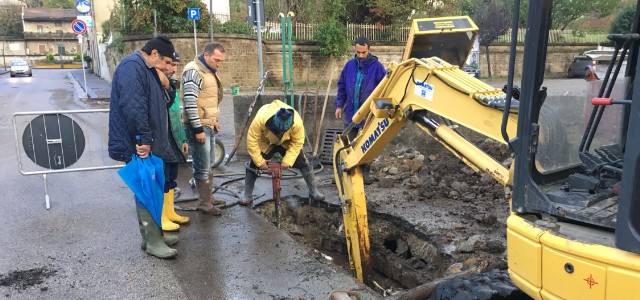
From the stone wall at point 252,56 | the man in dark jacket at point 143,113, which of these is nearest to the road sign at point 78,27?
the stone wall at point 252,56

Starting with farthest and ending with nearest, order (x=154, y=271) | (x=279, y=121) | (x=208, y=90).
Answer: (x=208, y=90)
(x=279, y=121)
(x=154, y=271)

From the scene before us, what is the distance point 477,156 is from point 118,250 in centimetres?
343

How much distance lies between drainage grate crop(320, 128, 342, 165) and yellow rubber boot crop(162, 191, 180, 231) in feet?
11.7

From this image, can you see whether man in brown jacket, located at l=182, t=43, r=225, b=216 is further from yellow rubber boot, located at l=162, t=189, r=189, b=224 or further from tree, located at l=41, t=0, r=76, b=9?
tree, located at l=41, t=0, r=76, b=9

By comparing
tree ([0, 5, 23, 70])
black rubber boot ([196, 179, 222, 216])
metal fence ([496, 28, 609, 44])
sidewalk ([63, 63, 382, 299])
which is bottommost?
sidewalk ([63, 63, 382, 299])

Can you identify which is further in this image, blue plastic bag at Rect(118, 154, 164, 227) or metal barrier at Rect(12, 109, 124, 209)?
metal barrier at Rect(12, 109, 124, 209)

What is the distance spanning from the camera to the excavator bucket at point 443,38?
15.9 ft

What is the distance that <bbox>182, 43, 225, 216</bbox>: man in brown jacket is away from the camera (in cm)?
542

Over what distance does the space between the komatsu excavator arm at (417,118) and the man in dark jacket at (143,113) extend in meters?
1.70

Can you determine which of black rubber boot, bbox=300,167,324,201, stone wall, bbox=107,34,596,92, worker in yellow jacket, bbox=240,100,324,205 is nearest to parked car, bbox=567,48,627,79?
worker in yellow jacket, bbox=240,100,324,205

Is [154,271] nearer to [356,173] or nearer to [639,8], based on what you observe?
[356,173]

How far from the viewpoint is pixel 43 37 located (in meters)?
64.2

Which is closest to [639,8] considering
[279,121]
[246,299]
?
[246,299]

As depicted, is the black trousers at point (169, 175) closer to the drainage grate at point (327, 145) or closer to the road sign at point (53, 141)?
the road sign at point (53, 141)
